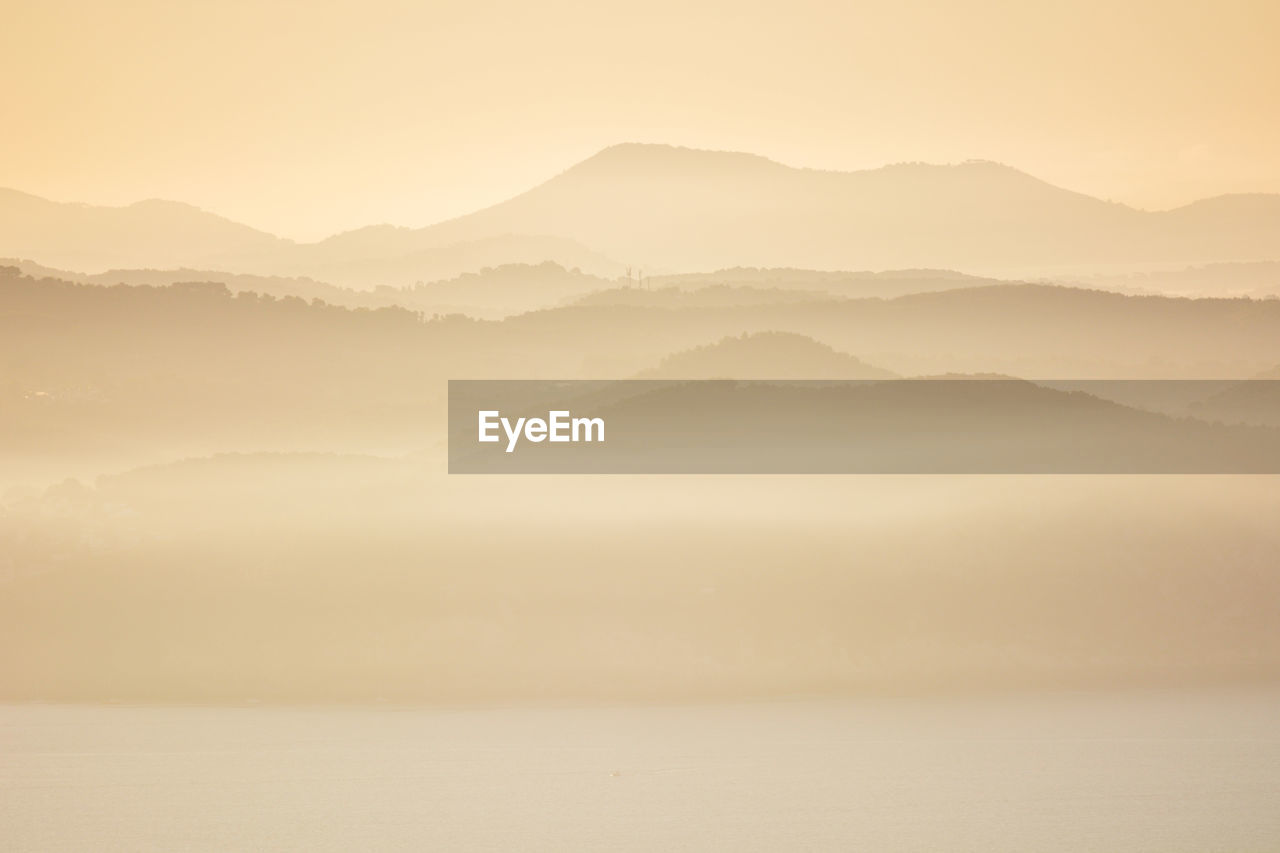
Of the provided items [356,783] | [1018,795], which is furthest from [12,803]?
[1018,795]

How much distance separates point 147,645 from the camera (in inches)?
698

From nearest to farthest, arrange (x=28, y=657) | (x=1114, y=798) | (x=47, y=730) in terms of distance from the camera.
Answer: (x=1114, y=798) < (x=47, y=730) < (x=28, y=657)

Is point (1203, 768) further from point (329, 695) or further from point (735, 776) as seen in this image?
point (329, 695)

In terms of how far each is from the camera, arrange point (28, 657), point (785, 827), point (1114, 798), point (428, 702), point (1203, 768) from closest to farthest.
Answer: point (785, 827), point (1114, 798), point (1203, 768), point (428, 702), point (28, 657)

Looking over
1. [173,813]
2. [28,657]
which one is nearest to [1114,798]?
[173,813]

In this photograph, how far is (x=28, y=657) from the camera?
56.9 ft

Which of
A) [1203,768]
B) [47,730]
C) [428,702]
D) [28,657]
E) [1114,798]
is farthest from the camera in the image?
[28,657]

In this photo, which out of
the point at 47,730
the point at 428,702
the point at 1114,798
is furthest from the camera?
the point at 428,702

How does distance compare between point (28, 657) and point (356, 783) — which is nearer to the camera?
point (356, 783)

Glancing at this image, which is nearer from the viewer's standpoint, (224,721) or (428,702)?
(224,721)

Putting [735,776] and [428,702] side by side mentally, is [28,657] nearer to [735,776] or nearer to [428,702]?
[428,702]

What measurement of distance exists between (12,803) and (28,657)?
7.54 m

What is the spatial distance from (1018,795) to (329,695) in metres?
9.43

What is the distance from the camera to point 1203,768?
11977 mm
